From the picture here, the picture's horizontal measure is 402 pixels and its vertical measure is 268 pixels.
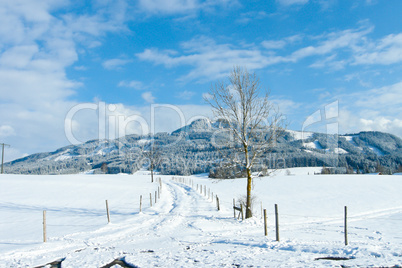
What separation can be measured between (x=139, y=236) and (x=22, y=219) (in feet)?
41.8

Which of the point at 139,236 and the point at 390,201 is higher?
the point at 139,236

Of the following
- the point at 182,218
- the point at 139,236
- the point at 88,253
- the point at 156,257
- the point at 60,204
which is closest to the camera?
the point at 156,257

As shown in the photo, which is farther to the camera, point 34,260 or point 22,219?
point 22,219

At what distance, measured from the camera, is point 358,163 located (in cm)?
15575

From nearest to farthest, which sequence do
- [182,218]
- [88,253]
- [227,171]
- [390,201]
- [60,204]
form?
[88,253] → [182,218] → [227,171] → [60,204] → [390,201]

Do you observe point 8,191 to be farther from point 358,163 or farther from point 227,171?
point 358,163

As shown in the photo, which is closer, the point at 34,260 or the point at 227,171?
the point at 34,260

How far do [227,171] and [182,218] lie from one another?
15.2ft

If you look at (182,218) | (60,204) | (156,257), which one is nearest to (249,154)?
(182,218)

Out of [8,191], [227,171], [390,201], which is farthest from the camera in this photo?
[8,191]

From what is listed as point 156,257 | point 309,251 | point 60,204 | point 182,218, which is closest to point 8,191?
point 60,204

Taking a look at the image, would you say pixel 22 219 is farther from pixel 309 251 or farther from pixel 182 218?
pixel 309 251

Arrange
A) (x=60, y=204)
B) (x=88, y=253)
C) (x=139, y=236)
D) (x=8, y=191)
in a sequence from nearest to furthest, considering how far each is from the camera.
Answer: (x=88, y=253) → (x=139, y=236) → (x=60, y=204) → (x=8, y=191)

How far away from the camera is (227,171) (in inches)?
771
